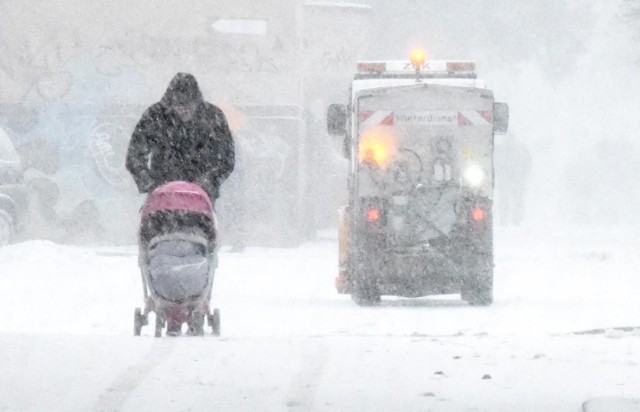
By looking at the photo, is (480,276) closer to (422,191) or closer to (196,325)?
(422,191)

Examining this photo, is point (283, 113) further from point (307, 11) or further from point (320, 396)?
point (320, 396)

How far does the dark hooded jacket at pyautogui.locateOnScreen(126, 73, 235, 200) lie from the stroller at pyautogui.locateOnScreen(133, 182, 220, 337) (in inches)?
12.6

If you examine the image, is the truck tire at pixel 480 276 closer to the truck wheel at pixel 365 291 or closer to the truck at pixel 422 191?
the truck at pixel 422 191

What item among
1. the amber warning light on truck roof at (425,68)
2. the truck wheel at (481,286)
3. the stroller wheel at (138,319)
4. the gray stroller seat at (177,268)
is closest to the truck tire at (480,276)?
the truck wheel at (481,286)

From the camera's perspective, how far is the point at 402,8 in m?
43.7

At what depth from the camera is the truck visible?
1773 centimetres

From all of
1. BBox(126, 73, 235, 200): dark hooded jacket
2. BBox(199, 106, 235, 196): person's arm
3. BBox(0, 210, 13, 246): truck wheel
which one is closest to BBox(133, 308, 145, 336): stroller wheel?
BBox(126, 73, 235, 200): dark hooded jacket

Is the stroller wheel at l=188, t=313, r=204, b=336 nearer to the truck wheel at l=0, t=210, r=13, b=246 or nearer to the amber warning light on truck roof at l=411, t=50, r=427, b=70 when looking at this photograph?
the amber warning light on truck roof at l=411, t=50, r=427, b=70

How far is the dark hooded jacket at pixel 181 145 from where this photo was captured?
9625 mm

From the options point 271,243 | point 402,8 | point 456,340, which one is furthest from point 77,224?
point 456,340

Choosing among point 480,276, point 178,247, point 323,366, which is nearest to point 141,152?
point 178,247

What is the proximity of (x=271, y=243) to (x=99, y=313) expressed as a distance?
15.8 metres

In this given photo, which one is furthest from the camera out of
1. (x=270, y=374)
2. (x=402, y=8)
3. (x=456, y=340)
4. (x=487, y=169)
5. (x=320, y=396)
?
(x=402, y=8)

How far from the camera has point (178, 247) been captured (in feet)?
30.6
